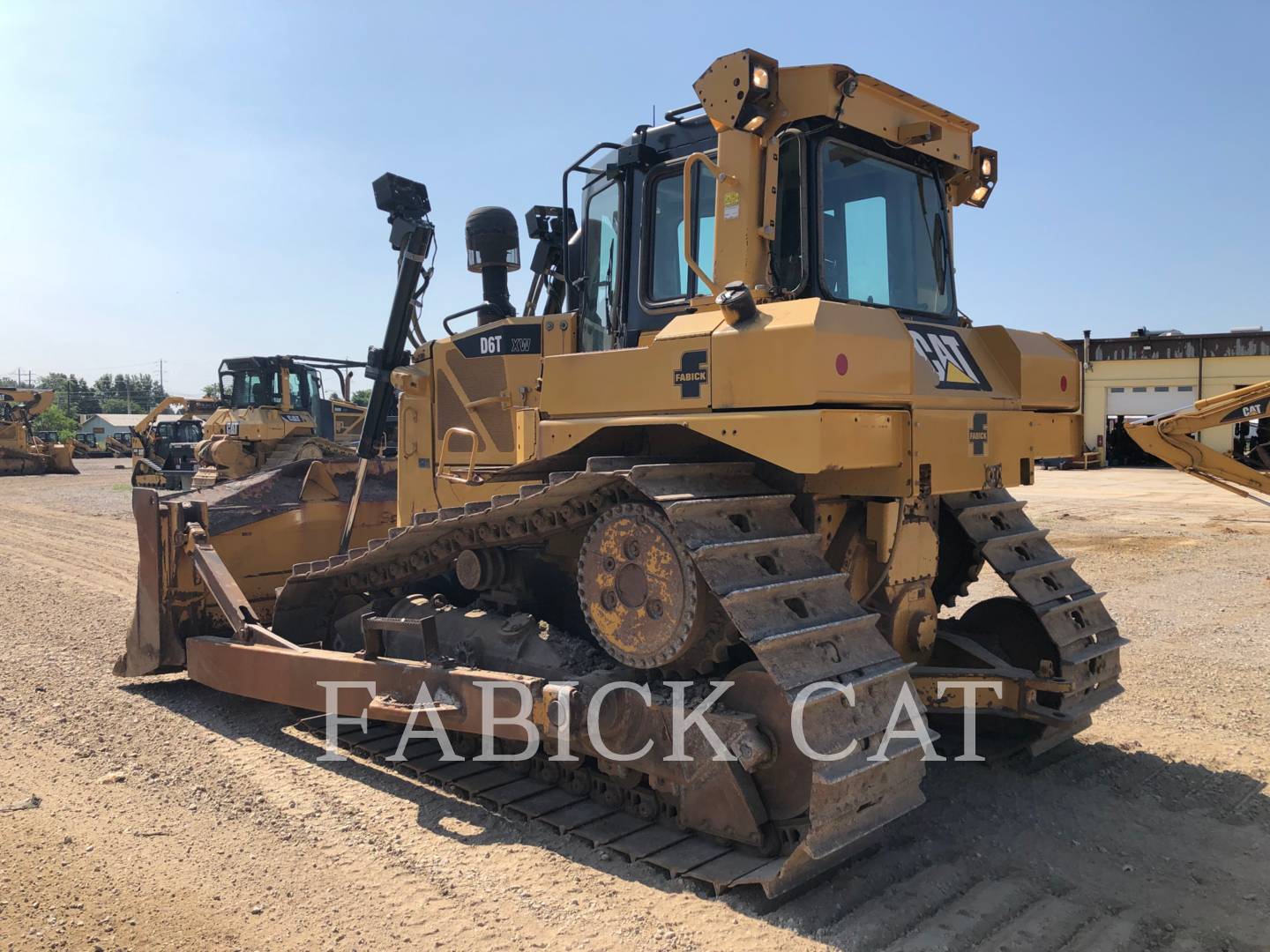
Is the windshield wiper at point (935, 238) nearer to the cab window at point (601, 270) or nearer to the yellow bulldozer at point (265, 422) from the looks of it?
the cab window at point (601, 270)

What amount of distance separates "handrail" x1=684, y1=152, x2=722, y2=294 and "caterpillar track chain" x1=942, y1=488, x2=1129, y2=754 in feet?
6.47

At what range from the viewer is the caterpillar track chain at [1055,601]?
4.88m

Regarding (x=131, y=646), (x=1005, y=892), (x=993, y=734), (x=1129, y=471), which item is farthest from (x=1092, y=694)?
(x=1129, y=471)

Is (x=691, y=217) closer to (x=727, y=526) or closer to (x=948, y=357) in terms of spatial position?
(x=948, y=357)

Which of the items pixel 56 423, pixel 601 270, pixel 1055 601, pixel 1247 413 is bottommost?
pixel 1055 601

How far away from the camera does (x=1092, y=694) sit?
16.5ft

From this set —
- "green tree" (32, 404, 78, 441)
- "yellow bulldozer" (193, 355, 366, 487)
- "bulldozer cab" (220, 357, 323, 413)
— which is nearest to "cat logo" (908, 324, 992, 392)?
"yellow bulldozer" (193, 355, 366, 487)

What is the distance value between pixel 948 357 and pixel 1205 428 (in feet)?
24.9

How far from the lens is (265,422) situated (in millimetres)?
19469

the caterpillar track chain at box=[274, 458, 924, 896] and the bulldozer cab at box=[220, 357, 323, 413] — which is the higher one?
the bulldozer cab at box=[220, 357, 323, 413]

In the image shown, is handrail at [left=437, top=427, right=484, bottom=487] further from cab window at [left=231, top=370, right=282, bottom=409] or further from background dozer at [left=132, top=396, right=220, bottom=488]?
background dozer at [left=132, top=396, right=220, bottom=488]

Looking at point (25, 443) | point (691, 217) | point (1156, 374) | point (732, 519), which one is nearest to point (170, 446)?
point (25, 443)

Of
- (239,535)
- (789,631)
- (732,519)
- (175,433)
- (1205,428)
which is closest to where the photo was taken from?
(789,631)

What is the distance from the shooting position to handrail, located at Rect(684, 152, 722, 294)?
4.23 meters
